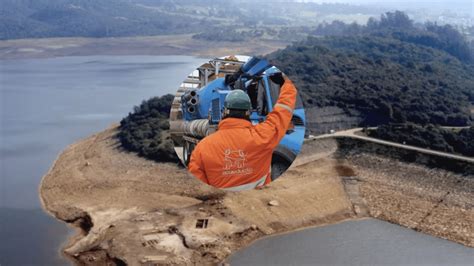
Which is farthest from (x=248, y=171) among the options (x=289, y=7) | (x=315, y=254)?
(x=289, y=7)

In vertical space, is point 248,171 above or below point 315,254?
above

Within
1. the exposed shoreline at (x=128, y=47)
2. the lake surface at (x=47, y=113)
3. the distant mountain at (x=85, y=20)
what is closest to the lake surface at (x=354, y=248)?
the lake surface at (x=47, y=113)

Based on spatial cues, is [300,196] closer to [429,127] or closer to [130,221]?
[130,221]

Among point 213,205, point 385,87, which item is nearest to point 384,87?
point 385,87

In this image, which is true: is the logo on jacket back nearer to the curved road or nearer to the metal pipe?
the metal pipe

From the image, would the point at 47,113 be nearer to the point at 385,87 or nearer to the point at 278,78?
the point at 385,87

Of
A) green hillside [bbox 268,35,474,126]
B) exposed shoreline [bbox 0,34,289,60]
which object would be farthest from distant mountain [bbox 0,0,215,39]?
green hillside [bbox 268,35,474,126]
